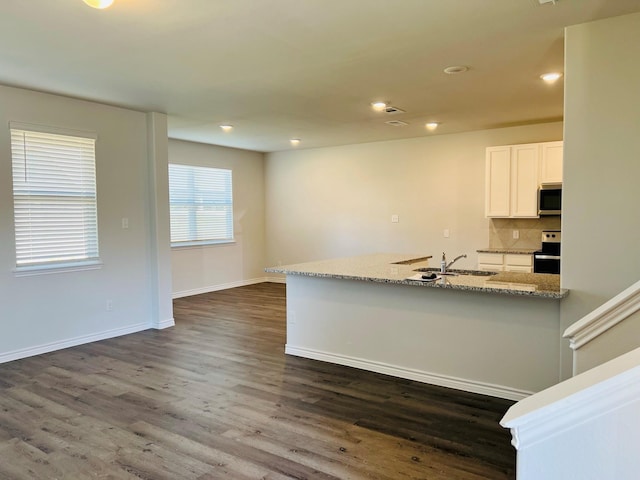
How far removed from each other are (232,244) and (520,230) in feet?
16.2

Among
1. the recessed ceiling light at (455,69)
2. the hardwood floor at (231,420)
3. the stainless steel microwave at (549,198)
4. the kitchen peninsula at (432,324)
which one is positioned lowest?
the hardwood floor at (231,420)

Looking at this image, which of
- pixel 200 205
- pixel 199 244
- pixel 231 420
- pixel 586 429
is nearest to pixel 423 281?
pixel 231 420

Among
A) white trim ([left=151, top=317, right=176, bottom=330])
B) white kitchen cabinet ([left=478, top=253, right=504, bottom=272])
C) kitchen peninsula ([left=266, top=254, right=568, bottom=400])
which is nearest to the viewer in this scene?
kitchen peninsula ([left=266, top=254, right=568, bottom=400])

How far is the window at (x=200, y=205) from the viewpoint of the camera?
7.46m

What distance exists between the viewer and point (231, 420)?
3016mm

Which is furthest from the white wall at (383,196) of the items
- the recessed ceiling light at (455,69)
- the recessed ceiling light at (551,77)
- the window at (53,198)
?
the window at (53,198)

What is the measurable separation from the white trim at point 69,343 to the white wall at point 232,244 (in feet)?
6.80

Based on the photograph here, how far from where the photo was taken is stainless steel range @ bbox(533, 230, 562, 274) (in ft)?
18.5

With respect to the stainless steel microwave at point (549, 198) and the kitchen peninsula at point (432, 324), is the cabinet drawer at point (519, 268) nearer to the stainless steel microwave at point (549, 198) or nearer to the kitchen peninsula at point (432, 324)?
the stainless steel microwave at point (549, 198)

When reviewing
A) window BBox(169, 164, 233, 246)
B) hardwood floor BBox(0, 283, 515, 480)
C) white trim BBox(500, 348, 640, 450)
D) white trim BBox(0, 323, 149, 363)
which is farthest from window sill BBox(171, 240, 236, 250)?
white trim BBox(500, 348, 640, 450)

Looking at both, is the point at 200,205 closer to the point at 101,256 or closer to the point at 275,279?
the point at 275,279

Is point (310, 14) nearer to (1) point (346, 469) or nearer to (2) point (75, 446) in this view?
(1) point (346, 469)

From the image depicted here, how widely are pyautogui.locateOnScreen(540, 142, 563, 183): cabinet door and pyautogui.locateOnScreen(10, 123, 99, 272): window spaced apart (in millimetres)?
5332

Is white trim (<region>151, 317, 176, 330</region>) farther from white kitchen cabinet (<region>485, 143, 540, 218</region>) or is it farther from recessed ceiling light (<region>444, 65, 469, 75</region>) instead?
white kitchen cabinet (<region>485, 143, 540, 218</region>)
